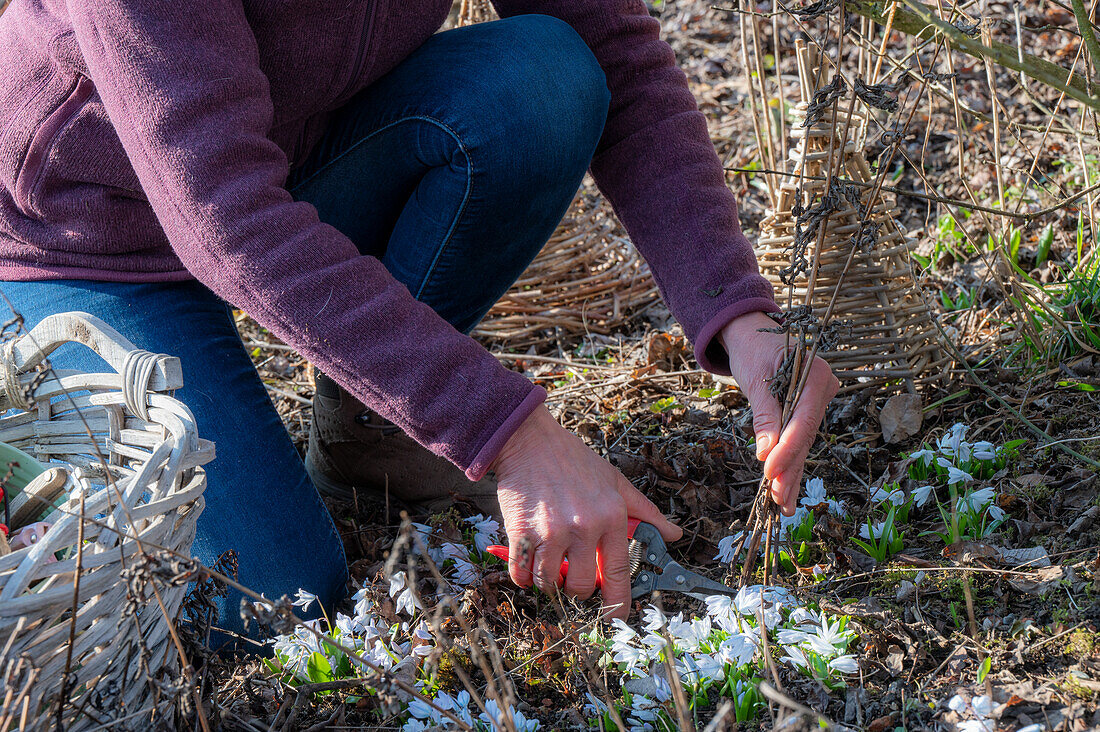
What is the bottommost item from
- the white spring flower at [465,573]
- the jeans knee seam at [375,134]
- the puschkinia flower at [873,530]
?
the white spring flower at [465,573]

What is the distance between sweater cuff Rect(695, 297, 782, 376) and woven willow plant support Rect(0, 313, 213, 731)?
995mm

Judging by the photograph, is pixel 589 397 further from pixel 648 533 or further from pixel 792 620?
pixel 792 620

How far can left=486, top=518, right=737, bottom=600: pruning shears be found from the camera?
1674mm

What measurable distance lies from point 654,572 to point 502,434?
0.44 metres

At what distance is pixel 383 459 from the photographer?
237 cm

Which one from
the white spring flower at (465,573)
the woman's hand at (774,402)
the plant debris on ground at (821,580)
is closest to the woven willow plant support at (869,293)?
the plant debris on ground at (821,580)

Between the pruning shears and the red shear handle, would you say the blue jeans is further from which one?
the pruning shears

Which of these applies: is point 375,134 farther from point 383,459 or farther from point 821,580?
point 821,580

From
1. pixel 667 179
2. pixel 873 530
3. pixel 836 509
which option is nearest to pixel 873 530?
pixel 873 530

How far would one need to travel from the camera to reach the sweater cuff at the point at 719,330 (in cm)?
182

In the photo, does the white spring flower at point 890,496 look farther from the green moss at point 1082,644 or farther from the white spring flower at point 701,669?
the white spring flower at point 701,669

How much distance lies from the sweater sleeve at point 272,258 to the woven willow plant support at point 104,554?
22 cm

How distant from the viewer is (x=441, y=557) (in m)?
1.98

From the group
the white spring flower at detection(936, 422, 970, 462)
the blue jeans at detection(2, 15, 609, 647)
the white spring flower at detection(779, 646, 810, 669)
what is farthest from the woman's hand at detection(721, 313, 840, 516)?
the blue jeans at detection(2, 15, 609, 647)
